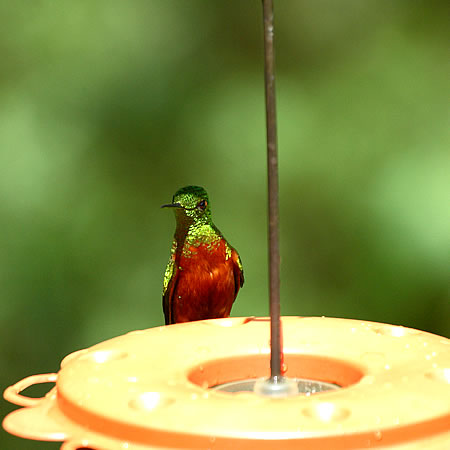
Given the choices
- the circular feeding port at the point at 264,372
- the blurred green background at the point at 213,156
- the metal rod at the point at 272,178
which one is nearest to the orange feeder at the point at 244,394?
the circular feeding port at the point at 264,372

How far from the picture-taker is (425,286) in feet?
11.4

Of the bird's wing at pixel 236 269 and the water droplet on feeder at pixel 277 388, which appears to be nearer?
Result: the water droplet on feeder at pixel 277 388

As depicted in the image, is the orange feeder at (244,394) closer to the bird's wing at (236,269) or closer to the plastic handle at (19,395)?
the plastic handle at (19,395)

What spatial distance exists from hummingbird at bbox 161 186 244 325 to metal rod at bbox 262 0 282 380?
1.05 metres

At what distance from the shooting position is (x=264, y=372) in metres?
1.32

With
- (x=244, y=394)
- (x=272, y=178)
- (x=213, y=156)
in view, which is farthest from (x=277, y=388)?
(x=213, y=156)

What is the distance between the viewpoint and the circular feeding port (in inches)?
49.1

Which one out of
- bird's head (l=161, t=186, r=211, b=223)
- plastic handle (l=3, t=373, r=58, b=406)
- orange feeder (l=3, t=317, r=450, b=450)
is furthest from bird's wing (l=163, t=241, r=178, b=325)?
plastic handle (l=3, t=373, r=58, b=406)

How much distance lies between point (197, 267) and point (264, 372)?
0.93 m

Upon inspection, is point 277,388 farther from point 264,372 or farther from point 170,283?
point 170,283

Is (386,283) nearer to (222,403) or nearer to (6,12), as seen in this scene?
(6,12)

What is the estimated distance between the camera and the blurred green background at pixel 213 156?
343cm

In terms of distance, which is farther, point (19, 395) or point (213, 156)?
point (213, 156)

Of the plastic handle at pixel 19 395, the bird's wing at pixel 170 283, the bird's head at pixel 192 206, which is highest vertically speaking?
the bird's head at pixel 192 206
